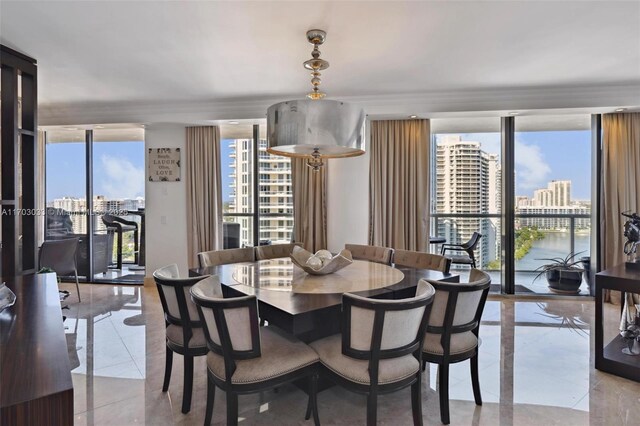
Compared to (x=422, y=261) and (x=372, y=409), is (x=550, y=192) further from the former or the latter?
(x=372, y=409)

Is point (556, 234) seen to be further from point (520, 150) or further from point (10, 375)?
point (10, 375)

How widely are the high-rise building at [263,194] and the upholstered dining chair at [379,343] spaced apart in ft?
12.0

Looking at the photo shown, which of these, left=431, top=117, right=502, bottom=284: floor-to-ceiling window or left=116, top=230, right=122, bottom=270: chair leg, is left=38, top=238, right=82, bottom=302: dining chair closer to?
left=116, top=230, right=122, bottom=270: chair leg

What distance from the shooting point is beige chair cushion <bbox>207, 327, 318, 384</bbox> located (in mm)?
1736

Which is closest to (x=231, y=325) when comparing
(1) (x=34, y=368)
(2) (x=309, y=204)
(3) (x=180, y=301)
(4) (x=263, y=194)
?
(3) (x=180, y=301)

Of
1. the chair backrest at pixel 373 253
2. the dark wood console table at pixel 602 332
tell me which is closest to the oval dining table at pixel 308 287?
the chair backrest at pixel 373 253

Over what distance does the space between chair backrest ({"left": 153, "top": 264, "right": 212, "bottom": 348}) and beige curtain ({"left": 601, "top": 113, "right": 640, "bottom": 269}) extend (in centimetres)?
495

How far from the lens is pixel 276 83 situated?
4.02 meters

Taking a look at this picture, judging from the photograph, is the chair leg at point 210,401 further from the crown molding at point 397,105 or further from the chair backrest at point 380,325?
the crown molding at point 397,105

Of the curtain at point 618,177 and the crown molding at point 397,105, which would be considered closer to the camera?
the crown molding at point 397,105

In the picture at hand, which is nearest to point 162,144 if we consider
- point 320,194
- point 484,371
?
point 320,194

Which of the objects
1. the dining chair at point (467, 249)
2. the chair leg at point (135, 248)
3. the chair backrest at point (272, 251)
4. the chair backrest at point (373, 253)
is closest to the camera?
the chair backrest at point (373, 253)

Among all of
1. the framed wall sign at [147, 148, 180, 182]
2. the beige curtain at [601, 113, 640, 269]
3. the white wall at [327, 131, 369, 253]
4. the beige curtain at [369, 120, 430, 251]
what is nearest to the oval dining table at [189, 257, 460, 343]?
the white wall at [327, 131, 369, 253]

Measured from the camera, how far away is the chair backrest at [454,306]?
1971 millimetres
